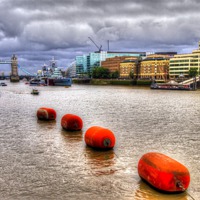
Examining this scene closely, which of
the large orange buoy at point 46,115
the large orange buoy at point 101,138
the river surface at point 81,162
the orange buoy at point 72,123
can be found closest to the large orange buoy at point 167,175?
the river surface at point 81,162

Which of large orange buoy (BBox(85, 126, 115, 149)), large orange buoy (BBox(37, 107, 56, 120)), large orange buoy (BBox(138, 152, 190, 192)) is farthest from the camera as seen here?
large orange buoy (BBox(37, 107, 56, 120))

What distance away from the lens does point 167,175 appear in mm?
11812

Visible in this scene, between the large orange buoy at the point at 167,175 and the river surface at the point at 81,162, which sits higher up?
the large orange buoy at the point at 167,175

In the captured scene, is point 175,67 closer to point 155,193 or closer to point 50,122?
point 50,122

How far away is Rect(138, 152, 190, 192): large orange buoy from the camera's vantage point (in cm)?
1186

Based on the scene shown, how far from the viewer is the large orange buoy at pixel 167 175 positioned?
38.9 feet

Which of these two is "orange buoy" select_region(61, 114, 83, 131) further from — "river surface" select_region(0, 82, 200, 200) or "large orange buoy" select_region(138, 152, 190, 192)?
"large orange buoy" select_region(138, 152, 190, 192)

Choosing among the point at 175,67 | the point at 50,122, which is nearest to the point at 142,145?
the point at 50,122

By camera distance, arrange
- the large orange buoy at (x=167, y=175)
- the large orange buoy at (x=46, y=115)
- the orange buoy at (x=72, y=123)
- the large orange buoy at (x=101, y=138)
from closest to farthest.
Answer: the large orange buoy at (x=167, y=175) < the large orange buoy at (x=101, y=138) < the orange buoy at (x=72, y=123) < the large orange buoy at (x=46, y=115)

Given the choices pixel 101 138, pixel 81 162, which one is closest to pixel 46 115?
pixel 101 138

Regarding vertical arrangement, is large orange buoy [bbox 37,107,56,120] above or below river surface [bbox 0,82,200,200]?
above

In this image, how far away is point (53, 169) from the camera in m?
15.4

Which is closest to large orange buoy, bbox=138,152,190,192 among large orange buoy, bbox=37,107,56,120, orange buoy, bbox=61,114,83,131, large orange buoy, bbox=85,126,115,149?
large orange buoy, bbox=85,126,115,149

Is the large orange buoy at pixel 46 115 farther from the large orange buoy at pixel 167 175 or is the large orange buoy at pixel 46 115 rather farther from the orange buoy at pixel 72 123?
the large orange buoy at pixel 167 175
